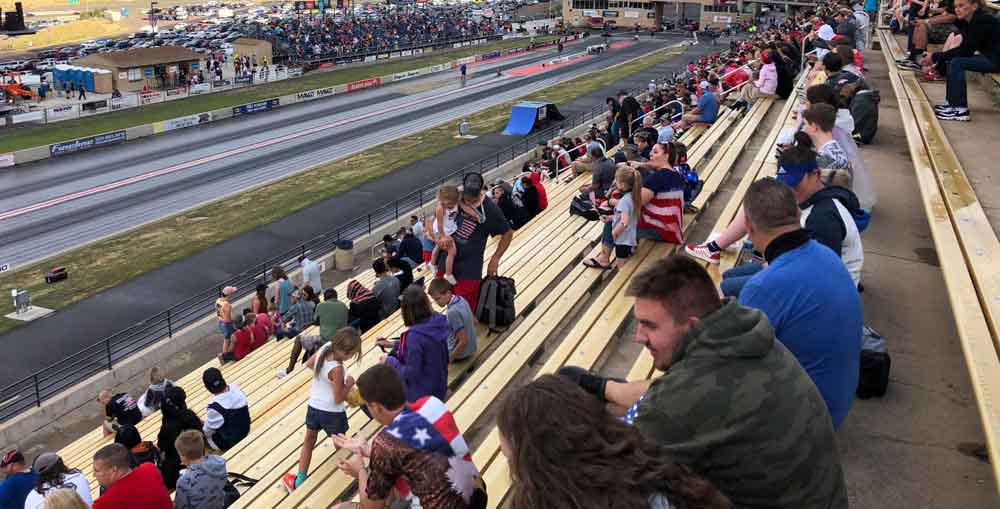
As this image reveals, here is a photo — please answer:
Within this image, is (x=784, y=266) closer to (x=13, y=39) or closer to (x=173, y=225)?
(x=173, y=225)

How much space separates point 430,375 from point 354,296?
17.8ft

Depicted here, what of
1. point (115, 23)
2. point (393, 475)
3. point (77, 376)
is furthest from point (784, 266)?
point (115, 23)

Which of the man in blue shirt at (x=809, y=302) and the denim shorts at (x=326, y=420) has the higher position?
the man in blue shirt at (x=809, y=302)

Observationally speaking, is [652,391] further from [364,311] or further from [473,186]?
[364,311]

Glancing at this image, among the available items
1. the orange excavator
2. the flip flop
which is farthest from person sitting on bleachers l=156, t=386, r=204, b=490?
the orange excavator

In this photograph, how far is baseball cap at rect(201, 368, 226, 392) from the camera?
7.62 metres

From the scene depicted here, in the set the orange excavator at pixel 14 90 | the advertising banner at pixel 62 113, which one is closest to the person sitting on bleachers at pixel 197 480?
the advertising banner at pixel 62 113

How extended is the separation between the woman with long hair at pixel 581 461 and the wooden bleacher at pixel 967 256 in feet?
6.95

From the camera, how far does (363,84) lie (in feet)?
182

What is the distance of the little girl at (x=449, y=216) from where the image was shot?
759 cm

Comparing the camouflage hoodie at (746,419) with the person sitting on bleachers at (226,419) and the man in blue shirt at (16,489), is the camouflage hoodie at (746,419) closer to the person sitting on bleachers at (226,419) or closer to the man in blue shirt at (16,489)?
the person sitting on bleachers at (226,419)

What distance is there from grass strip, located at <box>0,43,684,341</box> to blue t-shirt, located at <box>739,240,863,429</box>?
18716mm

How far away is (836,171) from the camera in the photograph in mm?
6457

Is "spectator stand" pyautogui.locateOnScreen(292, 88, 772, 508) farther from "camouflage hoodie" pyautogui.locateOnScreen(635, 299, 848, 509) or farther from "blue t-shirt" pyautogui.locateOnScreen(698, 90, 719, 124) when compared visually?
"blue t-shirt" pyautogui.locateOnScreen(698, 90, 719, 124)
